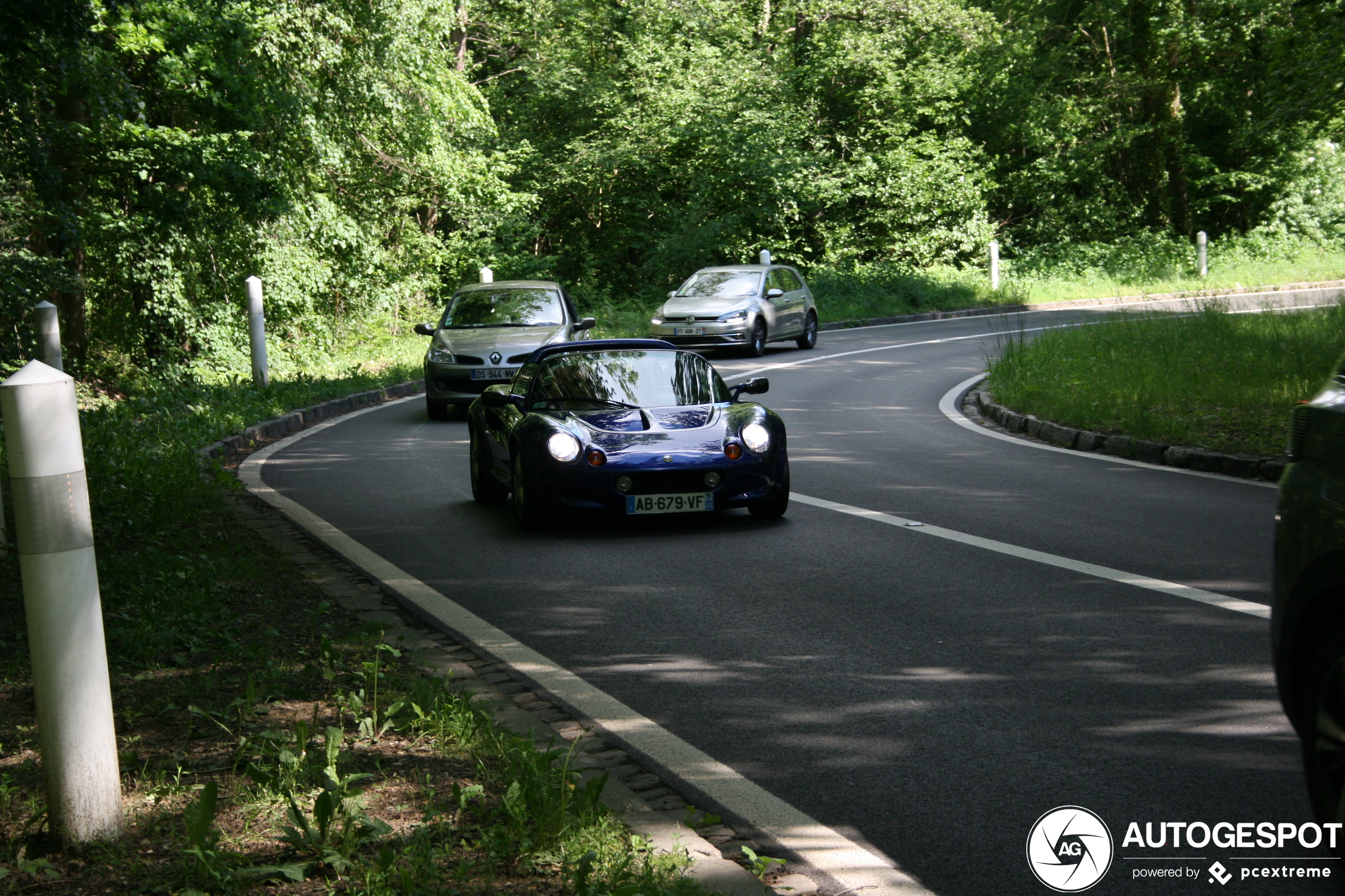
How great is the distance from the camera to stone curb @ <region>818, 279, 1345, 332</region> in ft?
106

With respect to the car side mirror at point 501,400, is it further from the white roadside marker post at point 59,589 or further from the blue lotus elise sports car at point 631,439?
the white roadside marker post at point 59,589

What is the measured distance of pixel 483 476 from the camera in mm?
10312

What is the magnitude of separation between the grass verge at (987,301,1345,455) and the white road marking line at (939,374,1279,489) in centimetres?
43

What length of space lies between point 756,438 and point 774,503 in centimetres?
49

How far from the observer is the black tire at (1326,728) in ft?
11.1

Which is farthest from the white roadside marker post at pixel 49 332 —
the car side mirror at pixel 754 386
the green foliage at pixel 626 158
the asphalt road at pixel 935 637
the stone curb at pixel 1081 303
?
the stone curb at pixel 1081 303

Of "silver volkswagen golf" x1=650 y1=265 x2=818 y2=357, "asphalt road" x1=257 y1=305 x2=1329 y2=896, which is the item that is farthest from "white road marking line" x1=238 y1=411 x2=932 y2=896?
"silver volkswagen golf" x1=650 y1=265 x2=818 y2=357

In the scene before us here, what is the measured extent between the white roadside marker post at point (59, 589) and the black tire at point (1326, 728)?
331 centimetres

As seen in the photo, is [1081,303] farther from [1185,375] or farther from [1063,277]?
[1185,375]

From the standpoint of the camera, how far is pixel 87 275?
2358 centimetres

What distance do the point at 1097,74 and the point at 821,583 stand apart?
41757 millimetres

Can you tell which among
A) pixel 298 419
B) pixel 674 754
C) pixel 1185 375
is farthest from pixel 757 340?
pixel 674 754

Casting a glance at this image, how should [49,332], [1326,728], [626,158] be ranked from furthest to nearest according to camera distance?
[626,158]
[49,332]
[1326,728]

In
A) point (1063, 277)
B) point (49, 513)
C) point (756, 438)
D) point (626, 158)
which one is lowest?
point (756, 438)
